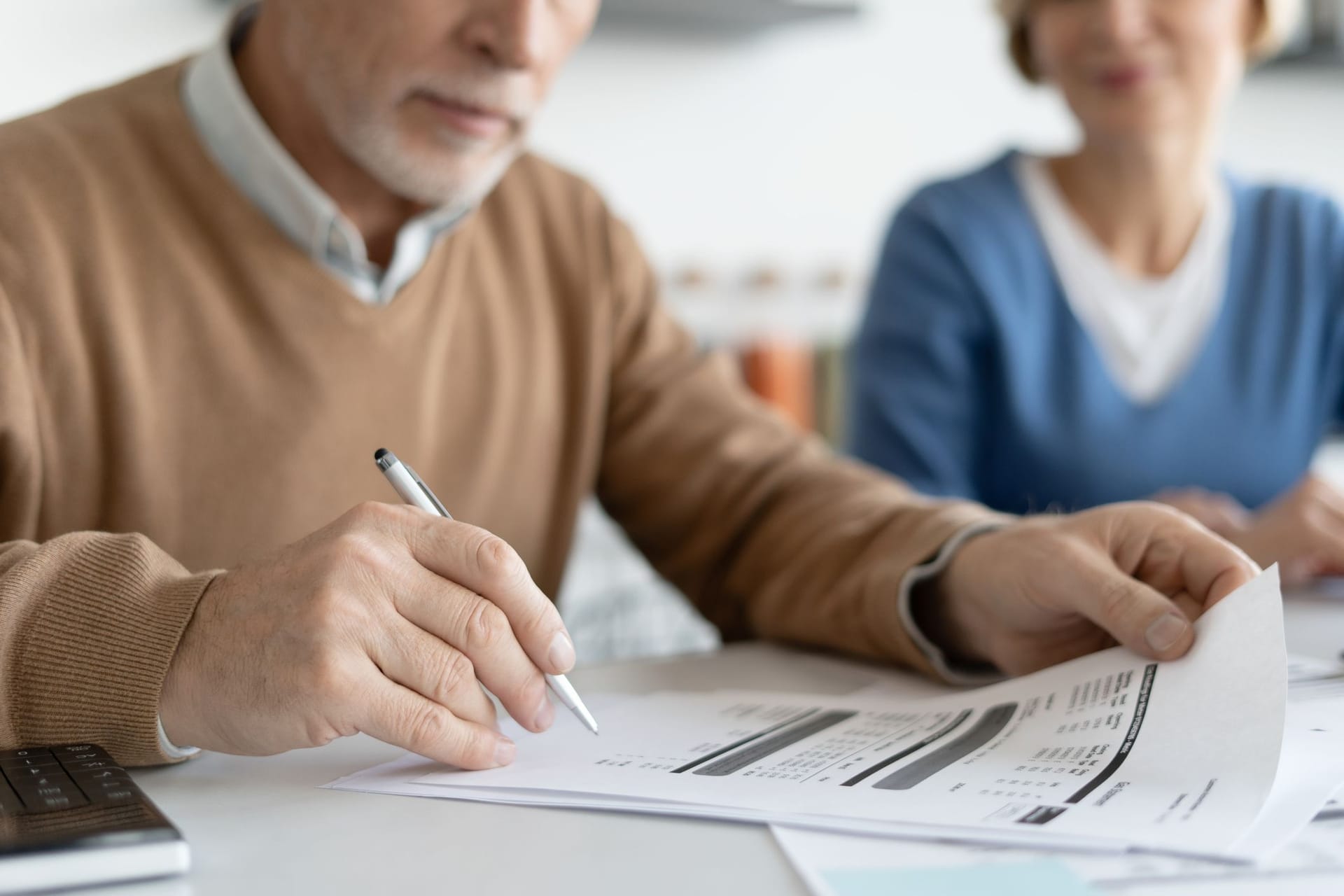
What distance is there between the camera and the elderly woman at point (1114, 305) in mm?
1490

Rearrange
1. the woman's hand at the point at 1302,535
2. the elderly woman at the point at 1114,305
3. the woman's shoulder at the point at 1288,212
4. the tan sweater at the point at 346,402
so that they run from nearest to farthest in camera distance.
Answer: the tan sweater at the point at 346,402 < the woman's hand at the point at 1302,535 < the elderly woman at the point at 1114,305 < the woman's shoulder at the point at 1288,212

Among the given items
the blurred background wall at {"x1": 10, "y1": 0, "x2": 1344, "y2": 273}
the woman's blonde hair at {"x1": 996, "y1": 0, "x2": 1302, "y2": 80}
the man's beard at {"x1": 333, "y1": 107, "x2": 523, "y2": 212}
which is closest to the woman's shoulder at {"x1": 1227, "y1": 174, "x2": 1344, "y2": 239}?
the woman's blonde hair at {"x1": 996, "y1": 0, "x2": 1302, "y2": 80}

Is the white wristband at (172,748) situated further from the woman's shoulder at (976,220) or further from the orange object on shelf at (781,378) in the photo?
the orange object on shelf at (781,378)

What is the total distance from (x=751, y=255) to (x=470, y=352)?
70.4 inches

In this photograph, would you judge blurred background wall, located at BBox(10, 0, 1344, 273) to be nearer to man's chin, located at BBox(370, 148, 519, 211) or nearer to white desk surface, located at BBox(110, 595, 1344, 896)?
man's chin, located at BBox(370, 148, 519, 211)

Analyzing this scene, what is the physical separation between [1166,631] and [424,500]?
1.34 ft

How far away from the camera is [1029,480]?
4.97ft

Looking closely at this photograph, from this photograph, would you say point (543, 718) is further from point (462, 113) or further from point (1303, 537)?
point (1303, 537)

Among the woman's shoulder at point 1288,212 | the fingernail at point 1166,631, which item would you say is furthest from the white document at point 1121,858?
the woman's shoulder at point 1288,212

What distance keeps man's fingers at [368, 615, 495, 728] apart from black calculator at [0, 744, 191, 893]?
12 centimetres

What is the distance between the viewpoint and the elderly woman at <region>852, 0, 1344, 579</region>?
4.89 feet

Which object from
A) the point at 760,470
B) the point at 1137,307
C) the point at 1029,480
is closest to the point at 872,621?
the point at 760,470

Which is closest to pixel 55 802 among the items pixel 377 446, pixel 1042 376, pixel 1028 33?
pixel 377 446

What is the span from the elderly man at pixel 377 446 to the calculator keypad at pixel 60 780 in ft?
0.07
